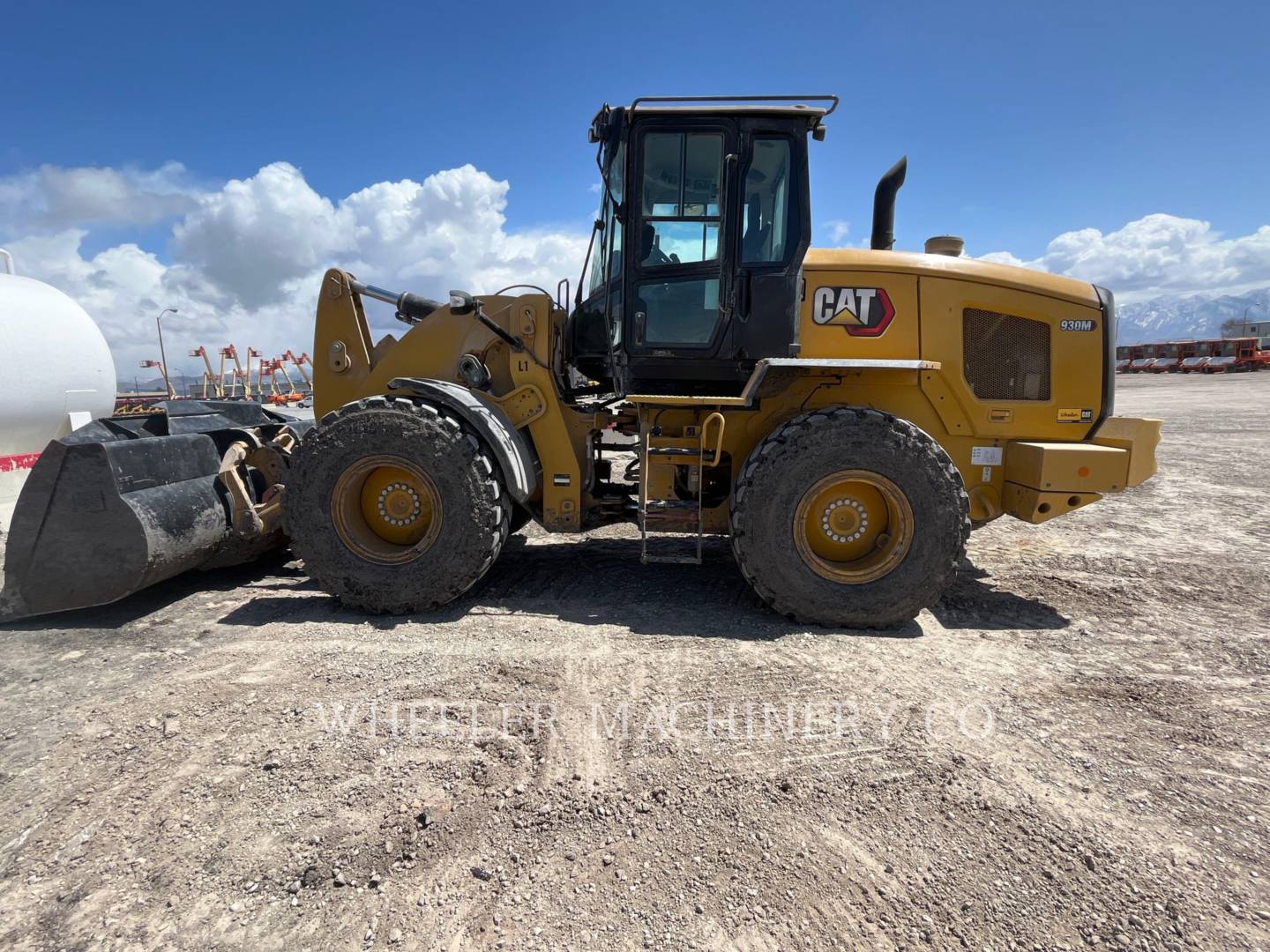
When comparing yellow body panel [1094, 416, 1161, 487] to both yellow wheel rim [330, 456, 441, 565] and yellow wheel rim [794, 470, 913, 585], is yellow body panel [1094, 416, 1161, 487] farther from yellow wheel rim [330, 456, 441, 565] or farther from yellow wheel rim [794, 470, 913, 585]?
yellow wheel rim [330, 456, 441, 565]

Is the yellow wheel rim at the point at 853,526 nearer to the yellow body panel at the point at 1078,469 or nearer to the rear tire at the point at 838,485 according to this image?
the rear tire at the point at 838,485

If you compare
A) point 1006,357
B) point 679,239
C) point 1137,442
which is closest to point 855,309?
point 1006,357

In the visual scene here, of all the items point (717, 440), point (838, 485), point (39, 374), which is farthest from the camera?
point (39, 374)

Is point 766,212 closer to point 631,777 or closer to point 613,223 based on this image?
point 613,223

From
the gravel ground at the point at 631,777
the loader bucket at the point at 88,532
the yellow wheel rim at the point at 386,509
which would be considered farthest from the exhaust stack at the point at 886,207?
the loader bucket at the point at 88,532

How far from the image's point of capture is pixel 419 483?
417cm

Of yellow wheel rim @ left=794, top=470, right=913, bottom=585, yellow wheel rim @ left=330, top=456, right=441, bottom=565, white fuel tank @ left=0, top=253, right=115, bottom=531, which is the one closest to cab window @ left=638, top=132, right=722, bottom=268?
yellow wheel rim @ left=794, top=470, right=913, bottom=585

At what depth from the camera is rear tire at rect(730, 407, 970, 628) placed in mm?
3846

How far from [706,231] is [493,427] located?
1.76 meters

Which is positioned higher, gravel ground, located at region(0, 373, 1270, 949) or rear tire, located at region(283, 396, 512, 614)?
rear tire, located at region(283, 396, 512, 614)

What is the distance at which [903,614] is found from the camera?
3.88 m

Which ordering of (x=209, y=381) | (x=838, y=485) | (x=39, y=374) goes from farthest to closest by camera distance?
(x=209, y=381) → (x=39, y=374) → (x=838, y=485)

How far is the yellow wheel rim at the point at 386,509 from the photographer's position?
4.09 metres

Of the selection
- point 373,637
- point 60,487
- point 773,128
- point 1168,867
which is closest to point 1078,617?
point 1168,867
